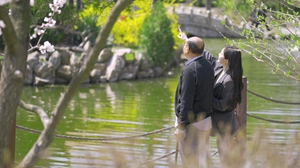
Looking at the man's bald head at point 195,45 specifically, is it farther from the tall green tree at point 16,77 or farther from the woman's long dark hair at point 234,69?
the tall green tree at point 16,77

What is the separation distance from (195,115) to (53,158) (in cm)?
329

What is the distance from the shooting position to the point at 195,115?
17.0 feet

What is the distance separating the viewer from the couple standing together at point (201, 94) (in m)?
5.07

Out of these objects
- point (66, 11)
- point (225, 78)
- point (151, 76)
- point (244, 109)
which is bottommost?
point (151, 76)

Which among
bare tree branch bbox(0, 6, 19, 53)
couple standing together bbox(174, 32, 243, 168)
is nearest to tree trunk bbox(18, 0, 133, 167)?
bare tree branch bbox(0, 6, 19, 53)

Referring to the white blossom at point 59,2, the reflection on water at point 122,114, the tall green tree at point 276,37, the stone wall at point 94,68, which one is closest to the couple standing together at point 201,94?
the reflection on water at point 122,114

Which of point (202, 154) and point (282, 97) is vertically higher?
point (202, 154)

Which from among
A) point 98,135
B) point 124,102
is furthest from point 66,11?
point 124,102

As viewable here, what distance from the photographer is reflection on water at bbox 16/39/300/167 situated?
8398 millimetres

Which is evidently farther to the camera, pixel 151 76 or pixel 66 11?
pixel 151 76

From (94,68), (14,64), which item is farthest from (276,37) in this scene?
(94,68)

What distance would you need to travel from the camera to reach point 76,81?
3123 mm

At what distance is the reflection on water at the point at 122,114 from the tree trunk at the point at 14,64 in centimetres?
241

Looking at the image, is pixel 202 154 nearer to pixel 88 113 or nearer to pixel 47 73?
pixel 88 113
